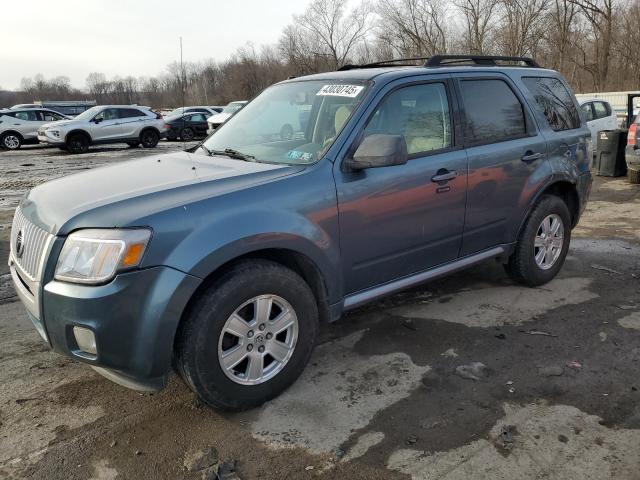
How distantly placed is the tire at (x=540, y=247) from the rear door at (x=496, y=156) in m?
0.17

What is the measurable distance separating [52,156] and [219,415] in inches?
714

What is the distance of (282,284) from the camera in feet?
9.63

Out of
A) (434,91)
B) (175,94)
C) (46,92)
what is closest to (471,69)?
(434,91)

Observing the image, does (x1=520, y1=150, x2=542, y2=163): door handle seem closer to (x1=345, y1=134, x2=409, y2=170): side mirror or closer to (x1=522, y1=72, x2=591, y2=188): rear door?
(x1=522, y1=72, x2=591, y2=188): rear door

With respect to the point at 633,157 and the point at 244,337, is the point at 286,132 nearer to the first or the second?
the point at 244,337

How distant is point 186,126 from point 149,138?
351cm

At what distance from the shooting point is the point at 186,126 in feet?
79.9

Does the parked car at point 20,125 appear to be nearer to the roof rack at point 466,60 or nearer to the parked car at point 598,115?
the parked car at point 598,115

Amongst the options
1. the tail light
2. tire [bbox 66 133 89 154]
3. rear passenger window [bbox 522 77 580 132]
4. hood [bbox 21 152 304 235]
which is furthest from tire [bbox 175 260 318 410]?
tire [bbox 66 133 89 154]

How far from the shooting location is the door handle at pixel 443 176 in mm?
3617

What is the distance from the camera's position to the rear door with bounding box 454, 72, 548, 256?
3.95m

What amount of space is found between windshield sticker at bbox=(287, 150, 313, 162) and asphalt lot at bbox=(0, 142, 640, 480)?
131 centimetres

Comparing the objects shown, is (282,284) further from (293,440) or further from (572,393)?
(572,393)

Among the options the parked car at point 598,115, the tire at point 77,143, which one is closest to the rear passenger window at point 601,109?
the parked car at point 598,115
